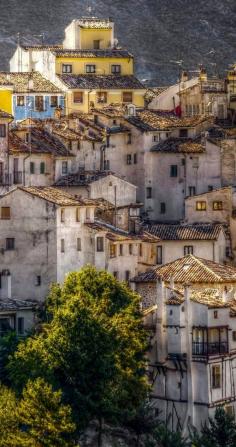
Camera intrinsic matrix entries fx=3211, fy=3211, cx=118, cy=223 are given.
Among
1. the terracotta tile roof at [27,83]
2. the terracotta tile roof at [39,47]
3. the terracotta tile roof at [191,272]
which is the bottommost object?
the terracotta tile roof at [191,272]

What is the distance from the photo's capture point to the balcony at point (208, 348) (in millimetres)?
99750

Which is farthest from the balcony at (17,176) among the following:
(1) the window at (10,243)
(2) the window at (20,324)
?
(2) the window at (20,324)

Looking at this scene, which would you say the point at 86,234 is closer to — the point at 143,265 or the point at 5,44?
the point at 143,265

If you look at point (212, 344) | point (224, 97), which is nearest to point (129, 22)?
point (224, 97)

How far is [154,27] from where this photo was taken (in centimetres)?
15262

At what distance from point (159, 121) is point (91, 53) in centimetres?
1023

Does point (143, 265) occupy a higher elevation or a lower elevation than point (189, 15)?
lower

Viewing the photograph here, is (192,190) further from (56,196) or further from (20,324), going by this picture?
(20,324)

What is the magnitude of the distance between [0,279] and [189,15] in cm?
4962

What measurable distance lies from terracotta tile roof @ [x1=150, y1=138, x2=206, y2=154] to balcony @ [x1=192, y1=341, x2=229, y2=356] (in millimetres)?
15848

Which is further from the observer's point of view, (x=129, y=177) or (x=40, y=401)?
(x=129, y=177)

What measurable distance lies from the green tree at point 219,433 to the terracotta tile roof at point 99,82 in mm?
28960

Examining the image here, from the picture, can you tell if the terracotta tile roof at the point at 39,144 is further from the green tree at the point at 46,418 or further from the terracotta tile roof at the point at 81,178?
the green tree at the point at 46,418

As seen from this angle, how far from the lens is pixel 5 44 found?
14638cm
